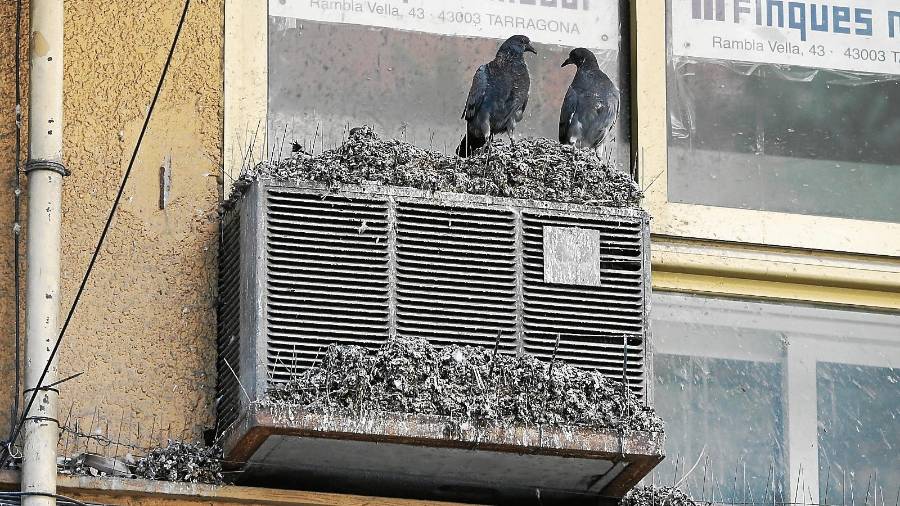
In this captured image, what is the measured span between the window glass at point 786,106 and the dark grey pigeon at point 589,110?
0.59 meters

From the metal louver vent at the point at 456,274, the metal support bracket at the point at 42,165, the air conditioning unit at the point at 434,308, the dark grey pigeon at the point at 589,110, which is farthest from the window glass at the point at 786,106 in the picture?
the metal support bracket at the point at 42,165

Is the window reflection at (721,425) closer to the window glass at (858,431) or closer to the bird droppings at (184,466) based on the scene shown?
the window glass at (858,431)

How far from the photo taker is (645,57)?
12547mm

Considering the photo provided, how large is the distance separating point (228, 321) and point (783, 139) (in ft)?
10.8

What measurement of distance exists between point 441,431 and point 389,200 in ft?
3.92

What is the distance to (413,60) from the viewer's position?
12.4m

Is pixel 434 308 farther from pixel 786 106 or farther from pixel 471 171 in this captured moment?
pixel 786 106

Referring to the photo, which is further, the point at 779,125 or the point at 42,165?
the point at 779,125

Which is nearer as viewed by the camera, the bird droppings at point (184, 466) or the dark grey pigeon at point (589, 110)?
the bird droppings at point (184, 466)

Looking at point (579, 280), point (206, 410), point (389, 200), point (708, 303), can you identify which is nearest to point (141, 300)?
point (206, 410)

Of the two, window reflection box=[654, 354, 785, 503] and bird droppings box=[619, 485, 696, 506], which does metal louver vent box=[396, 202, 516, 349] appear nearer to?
bird droppings box=[619, 485, 696, 506]

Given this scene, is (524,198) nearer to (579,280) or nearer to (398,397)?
(579,280)

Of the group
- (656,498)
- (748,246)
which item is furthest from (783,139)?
(656,498)

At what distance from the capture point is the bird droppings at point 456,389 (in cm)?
1037
